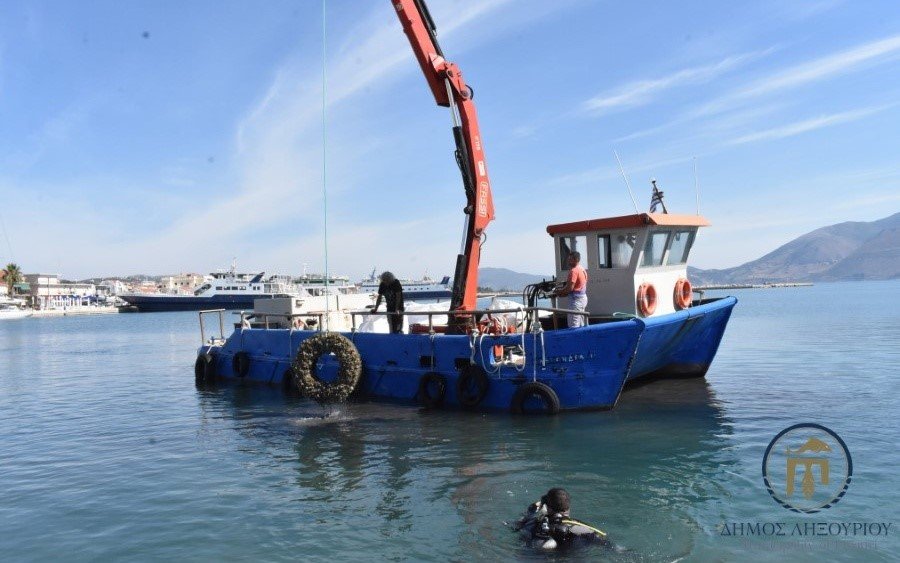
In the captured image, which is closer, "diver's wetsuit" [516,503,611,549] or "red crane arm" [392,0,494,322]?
"diver's wetsuit" [516,503,611,549]

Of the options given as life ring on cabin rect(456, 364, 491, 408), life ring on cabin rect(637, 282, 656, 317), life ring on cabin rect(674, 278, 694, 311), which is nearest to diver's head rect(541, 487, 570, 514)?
life ring on cabin rect(456, 364, 491, 408)

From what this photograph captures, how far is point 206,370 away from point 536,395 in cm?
1100

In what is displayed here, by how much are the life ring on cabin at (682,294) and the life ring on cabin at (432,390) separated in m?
5.10

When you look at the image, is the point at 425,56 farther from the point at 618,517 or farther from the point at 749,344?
the point at 749,344

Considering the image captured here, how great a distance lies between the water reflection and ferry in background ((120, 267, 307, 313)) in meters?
84.6

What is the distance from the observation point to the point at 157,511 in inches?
283

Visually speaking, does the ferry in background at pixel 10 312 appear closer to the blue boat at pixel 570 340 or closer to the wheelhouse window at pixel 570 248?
the blue boat at pixel 570 340

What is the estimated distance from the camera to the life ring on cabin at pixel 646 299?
38.1 feet

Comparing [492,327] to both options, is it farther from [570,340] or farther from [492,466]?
[492,466]

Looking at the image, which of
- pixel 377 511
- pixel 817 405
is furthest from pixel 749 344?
pixel 377 511

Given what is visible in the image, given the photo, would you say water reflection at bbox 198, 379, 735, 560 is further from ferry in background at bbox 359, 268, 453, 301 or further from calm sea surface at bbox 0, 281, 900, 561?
ferry in background at bbox 359, 268, 453, 301

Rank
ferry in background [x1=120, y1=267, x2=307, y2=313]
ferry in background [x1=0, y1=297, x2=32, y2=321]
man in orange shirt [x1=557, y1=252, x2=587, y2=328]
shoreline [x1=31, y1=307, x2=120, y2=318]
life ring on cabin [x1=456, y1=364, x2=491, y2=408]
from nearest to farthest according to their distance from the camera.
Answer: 1. man in orange shirt [x1=557, y1=252, x2=587, y2=328]
2. life ring on cabin [x1=456, y1=364, x2=491, y2=408]
3. ferry in background [x1=0, y1=297, x2=32, y2=321]
4. ferry in background [x1=120, y1=267, x2=307, y2=313]
5. shoreline [x1=31, y1=307, x2=120, y2=318]

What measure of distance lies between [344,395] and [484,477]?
16.0ft

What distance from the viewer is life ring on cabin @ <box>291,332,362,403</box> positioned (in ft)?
39.8
